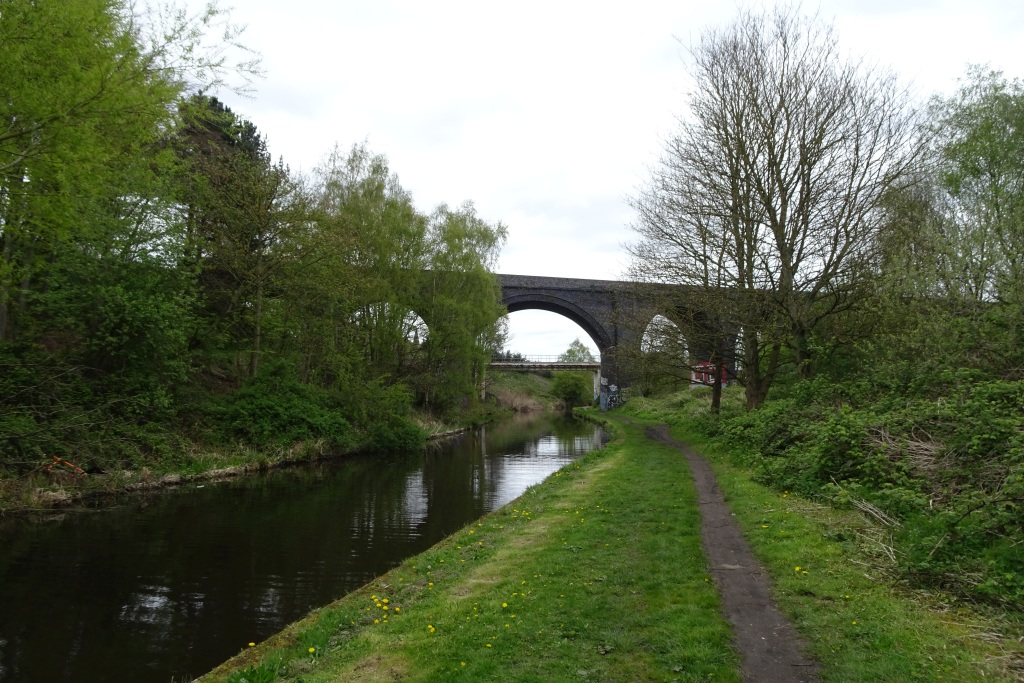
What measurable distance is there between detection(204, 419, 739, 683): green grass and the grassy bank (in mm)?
16

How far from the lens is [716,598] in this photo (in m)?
5.34

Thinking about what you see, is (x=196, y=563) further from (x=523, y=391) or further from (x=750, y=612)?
(x=523, y=391)

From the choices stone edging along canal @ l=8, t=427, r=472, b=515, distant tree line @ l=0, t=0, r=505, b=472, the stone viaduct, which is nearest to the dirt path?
distant tree line @ l=0, t=0, r=505, b=472

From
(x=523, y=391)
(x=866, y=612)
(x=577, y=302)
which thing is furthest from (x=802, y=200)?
(x=523, y=391)

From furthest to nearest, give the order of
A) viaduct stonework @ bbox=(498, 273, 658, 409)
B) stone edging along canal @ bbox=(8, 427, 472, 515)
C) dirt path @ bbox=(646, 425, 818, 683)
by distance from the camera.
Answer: viaduct stonework @ bbox=(498, 273, 658, 409)
stone edging along canal @ bbox=(8, 427, 472, 515)
dirt path @ bbox=(646, 425, 818, 683)

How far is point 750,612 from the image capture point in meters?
5.07

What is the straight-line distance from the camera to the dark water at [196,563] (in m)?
5.71

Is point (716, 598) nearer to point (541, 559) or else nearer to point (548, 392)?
point (541, 559)

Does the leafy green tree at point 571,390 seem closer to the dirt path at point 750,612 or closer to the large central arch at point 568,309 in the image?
the large central arch at point 568,309

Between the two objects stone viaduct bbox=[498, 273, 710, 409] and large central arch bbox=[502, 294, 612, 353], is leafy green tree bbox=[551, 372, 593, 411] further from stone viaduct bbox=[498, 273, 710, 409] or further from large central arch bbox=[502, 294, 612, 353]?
Answer: large central arch bbox=[502, 294, 612, 353]

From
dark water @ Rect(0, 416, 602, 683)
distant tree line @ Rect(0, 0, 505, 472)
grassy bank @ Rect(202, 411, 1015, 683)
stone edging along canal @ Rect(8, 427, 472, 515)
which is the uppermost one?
distant tree line @ Rect(0, 0, 505, 472)

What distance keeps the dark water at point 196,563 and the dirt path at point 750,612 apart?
4.09m

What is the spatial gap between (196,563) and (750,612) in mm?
6708

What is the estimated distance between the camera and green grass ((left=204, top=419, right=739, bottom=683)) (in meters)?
4.29
